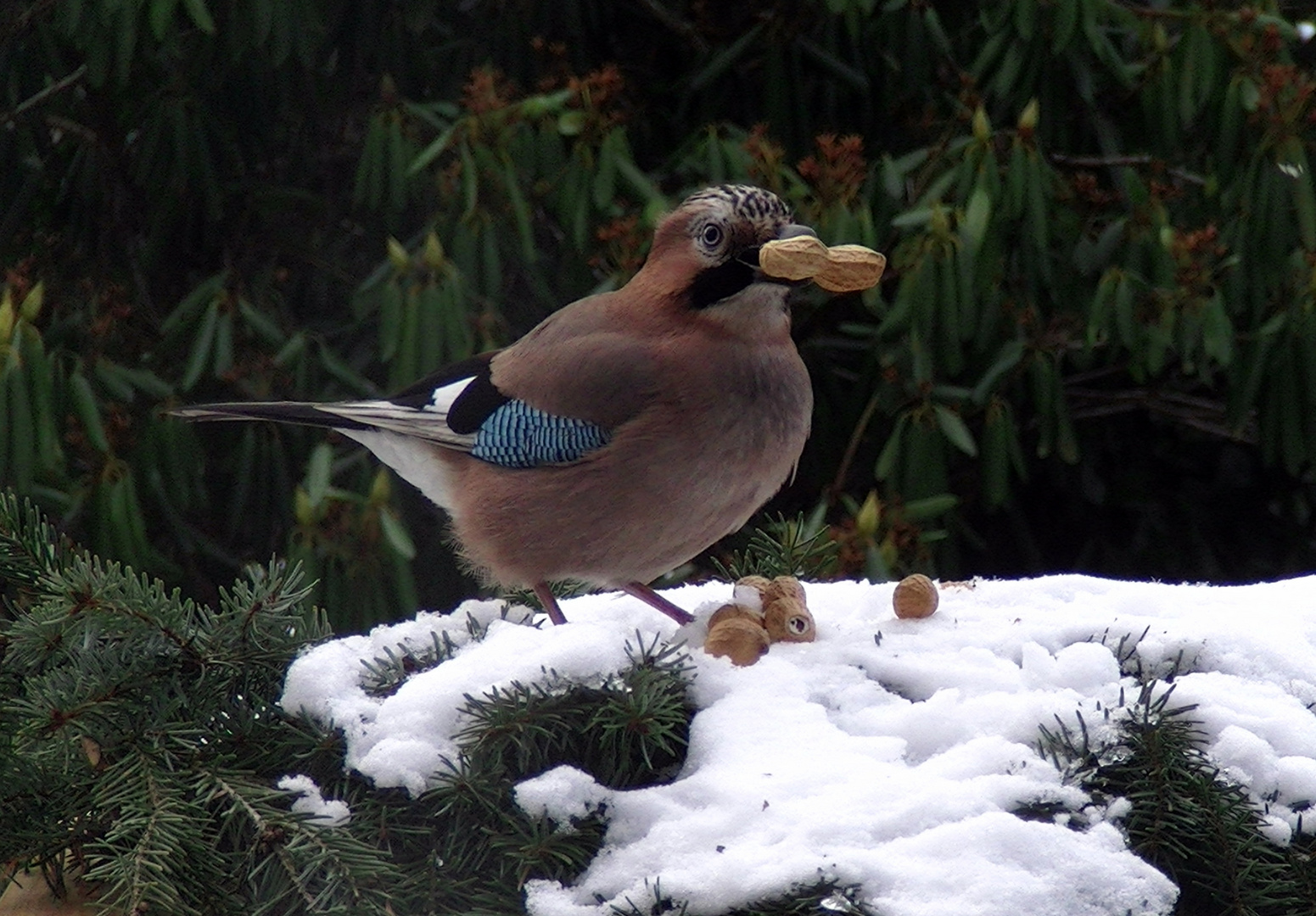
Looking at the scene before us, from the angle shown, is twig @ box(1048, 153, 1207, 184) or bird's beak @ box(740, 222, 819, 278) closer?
bird's beak @ box(740, 222, 819, 278)

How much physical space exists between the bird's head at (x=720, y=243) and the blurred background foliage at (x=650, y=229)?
1.98 feet

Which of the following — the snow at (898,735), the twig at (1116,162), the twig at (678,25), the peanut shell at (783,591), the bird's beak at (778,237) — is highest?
the twig at (678,25)

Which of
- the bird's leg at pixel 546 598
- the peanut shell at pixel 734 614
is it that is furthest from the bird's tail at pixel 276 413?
the peanut shell at pixel 734 614

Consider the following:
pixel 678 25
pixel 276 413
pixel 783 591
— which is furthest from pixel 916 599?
pixel 678 25

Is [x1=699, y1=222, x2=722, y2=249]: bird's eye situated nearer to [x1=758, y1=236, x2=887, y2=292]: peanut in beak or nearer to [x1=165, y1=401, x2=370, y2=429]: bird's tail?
[x1=758, y1=236, x2=887, y2=292]: peanut in beak

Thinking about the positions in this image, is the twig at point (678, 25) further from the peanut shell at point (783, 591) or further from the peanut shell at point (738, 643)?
the peanut shell at point (738, 643)

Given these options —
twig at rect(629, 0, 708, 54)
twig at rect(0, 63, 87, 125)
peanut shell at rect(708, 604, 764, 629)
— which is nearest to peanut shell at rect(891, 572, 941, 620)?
peanut shell at rect(708, 604, 764, 629)

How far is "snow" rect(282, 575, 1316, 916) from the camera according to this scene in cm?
111

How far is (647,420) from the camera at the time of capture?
1.72 meters

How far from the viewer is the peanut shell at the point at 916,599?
147 centimetres

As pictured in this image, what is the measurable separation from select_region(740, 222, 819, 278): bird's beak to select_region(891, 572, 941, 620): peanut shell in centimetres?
40

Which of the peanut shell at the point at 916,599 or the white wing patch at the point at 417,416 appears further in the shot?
the white wing patch at the point at 417,416

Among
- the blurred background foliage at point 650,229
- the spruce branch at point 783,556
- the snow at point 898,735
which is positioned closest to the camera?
the snow at point 898,735

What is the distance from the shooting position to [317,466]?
8.29 feet
